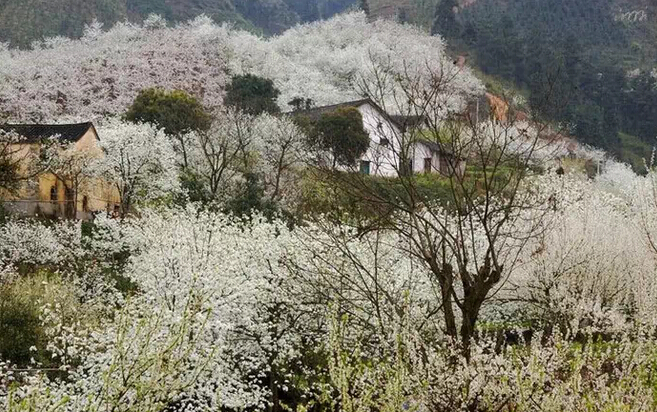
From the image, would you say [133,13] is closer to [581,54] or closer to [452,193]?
[581,54]

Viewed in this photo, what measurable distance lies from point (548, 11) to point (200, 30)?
57265mm

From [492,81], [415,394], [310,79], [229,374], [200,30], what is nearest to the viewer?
[415,394]

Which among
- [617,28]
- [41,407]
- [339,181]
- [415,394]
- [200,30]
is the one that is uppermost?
[617,28]

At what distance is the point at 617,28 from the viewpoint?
332ft

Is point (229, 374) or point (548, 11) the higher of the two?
point (548, 11)

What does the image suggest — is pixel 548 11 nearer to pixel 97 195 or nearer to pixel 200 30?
pixel 200 30

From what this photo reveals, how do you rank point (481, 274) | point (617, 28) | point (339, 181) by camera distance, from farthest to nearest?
point (617, 28), point (339, 181), point (481, 274)

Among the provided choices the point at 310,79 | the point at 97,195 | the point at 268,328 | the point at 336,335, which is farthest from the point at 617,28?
the point at 336,335

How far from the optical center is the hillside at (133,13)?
89.1 metres

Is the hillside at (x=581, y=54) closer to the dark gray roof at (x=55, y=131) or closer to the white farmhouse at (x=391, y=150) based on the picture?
the white farmhouse at (x=391, y=150)

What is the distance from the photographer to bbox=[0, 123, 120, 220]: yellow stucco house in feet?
102

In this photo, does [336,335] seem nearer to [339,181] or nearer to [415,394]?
[415,394]

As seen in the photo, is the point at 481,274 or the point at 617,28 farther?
the point at 617,28

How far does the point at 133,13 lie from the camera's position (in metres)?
107
